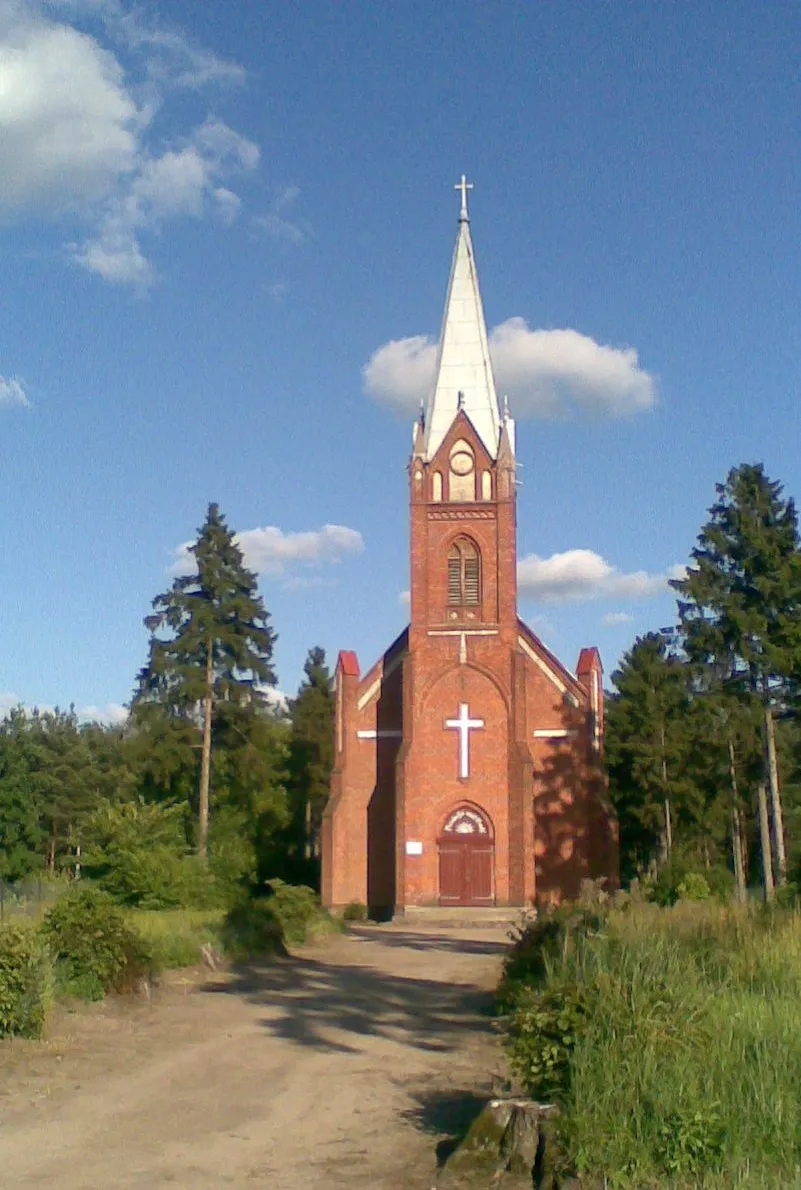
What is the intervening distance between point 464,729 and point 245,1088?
93.8ft

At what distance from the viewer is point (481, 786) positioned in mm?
38094

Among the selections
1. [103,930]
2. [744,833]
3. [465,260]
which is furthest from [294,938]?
[744,833]

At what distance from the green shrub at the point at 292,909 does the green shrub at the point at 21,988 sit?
11.8 metres

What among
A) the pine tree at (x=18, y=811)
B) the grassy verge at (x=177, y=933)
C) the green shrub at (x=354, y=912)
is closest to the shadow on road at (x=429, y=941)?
the green shrub at (x=354, y=912)

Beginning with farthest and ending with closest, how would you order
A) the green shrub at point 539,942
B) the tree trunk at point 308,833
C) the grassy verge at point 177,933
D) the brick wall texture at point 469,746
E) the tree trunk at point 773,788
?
1. the tree trunk at point 308,833
2. the brick wall texture at point 469,746
3. the tree trunk at point 773,788
4. the grassy verge at point 177,933
5. the green shrub at point 539,942

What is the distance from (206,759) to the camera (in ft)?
124

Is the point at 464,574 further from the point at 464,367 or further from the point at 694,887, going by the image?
the point at 694,887

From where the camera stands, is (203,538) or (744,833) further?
(744,833)

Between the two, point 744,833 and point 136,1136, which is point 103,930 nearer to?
point 136,1136

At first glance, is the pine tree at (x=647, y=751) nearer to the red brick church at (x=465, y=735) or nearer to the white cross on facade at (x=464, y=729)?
the red brick church at (x=465, y=735)

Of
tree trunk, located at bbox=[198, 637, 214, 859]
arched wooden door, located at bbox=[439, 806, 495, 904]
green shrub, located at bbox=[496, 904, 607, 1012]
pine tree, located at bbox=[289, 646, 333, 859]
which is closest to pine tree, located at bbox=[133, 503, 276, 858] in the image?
tree trunk, located at bbox=[198, 637, 214, 859]

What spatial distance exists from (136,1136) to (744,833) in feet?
161

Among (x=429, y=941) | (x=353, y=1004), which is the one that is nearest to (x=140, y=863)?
(x=353, y=1004)

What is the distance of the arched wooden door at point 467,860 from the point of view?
37.3 metres
